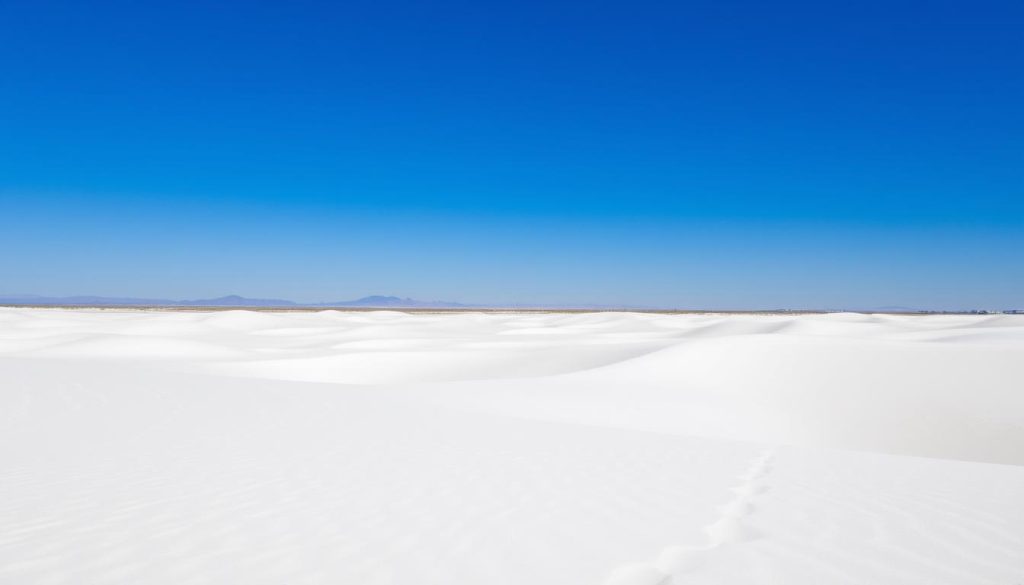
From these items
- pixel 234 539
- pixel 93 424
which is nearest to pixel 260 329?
pixel 93 424

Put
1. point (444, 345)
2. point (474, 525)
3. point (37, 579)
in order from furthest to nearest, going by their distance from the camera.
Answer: point (444, 345) → point (474, 525) → point (37, 579)

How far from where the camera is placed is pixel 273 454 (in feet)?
22.6

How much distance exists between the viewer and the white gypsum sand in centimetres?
369

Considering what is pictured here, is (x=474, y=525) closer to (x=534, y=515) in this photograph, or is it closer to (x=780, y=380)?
(x=534, y=515)

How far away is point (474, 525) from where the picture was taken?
4406 millimetres

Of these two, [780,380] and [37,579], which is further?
[780,380]

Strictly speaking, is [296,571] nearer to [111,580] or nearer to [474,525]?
[111,580]

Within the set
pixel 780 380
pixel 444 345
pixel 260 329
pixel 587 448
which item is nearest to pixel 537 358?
pixel 444 345

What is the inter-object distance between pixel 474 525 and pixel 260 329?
40225 millimetres

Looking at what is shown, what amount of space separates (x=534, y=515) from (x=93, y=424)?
7304mm

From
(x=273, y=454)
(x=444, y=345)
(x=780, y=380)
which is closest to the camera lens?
(x=273, y=454)

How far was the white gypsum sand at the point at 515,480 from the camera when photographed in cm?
369

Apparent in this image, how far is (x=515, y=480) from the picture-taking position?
580 cm

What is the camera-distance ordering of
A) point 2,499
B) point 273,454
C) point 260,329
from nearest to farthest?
point 2,499 < point 273,454 < point 260,329
